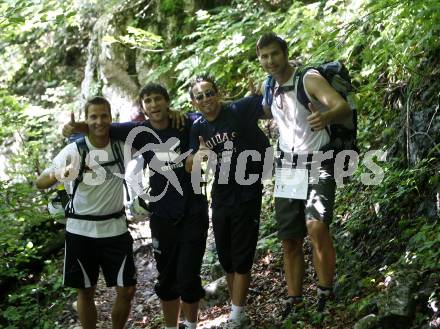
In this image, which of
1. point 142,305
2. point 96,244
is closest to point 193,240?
point 96,244

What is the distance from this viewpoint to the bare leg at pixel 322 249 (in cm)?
460

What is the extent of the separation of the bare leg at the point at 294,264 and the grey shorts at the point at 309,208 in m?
0.11

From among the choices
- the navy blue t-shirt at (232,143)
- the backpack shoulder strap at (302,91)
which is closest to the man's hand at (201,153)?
the navy blue t-shirt at (232,143)

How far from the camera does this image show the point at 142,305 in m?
7.55

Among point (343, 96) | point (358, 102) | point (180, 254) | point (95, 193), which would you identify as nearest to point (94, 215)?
point (95, 193)

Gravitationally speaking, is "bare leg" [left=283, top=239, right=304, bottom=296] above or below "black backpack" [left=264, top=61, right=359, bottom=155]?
below

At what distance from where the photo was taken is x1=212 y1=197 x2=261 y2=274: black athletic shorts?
5.03 metres

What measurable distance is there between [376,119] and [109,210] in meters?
4.07

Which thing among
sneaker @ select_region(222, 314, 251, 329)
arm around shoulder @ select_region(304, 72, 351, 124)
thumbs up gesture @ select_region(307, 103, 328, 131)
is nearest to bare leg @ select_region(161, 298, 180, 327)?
sneaker @ select_region(222, 314, 251, 329)

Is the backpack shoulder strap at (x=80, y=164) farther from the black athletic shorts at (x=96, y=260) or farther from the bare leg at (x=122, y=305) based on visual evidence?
the bare leg at (x=122, y=305)

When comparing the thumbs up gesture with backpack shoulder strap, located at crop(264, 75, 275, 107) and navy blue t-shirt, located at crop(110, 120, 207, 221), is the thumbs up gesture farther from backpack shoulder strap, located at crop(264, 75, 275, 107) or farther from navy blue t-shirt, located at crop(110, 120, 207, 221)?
navy blue t-shirt, located at crop(110, 120, 207, 221)

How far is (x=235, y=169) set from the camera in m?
5.01

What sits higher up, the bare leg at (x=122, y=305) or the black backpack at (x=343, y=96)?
the black backpack at (x=343, y=96)

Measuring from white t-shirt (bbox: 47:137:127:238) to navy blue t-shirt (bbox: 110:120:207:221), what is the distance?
32 cm
